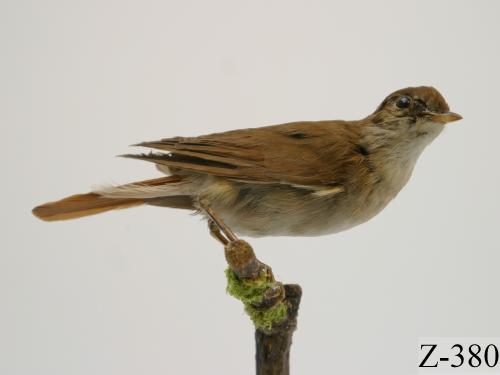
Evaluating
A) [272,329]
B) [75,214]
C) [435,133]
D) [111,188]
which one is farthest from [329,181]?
[75,214]

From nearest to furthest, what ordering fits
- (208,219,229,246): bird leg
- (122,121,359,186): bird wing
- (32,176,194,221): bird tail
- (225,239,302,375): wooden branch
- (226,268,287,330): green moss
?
(225,239,302,375): wooden branch, (226,268,287,330): green moss, (122,121,359,186): bird wing, (32,176,194,221): bird tail, (208,219,229,246): bird leg

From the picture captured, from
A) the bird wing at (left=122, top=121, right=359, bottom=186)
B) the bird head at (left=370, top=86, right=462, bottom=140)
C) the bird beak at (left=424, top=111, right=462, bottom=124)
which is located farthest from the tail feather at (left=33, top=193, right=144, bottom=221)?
the bird beak at (left=424, top=111, right=462, bottom=124)

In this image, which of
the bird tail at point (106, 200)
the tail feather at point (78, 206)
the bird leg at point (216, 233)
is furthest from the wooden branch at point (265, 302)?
the tail feather at point (78, 206)

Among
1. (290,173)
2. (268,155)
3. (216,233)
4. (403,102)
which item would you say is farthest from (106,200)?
(403,102)

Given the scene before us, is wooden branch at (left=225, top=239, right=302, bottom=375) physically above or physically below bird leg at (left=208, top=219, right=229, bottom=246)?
below

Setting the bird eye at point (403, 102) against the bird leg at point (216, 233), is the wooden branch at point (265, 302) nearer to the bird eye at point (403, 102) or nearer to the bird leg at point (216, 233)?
the bird leg at point (216, 233)

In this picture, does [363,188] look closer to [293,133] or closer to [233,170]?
[293,133]

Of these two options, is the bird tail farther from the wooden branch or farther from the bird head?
the bird head
